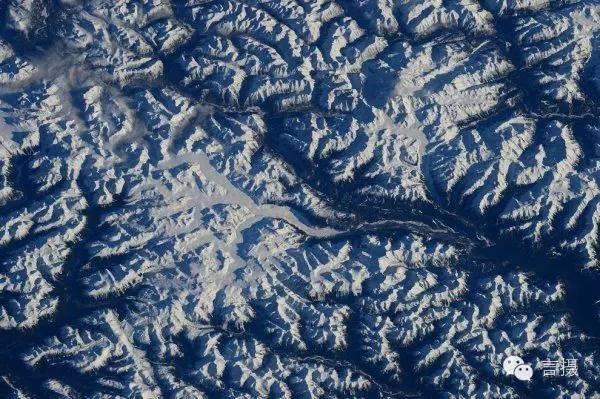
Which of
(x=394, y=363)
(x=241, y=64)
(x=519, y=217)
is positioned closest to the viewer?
(x=394, y=363)

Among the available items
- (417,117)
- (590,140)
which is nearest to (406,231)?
(417,117)

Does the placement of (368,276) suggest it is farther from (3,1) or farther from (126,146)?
(3,1)

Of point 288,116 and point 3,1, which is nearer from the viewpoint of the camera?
point 288,116

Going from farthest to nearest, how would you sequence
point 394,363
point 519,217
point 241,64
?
point 241,64, point 519,217, point 394,363

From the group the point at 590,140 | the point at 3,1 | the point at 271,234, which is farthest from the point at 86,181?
the point at 590,140

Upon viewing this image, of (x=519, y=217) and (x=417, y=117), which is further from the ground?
(x=417, y=117)

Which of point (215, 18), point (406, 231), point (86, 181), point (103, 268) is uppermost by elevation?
point (215, 18)
